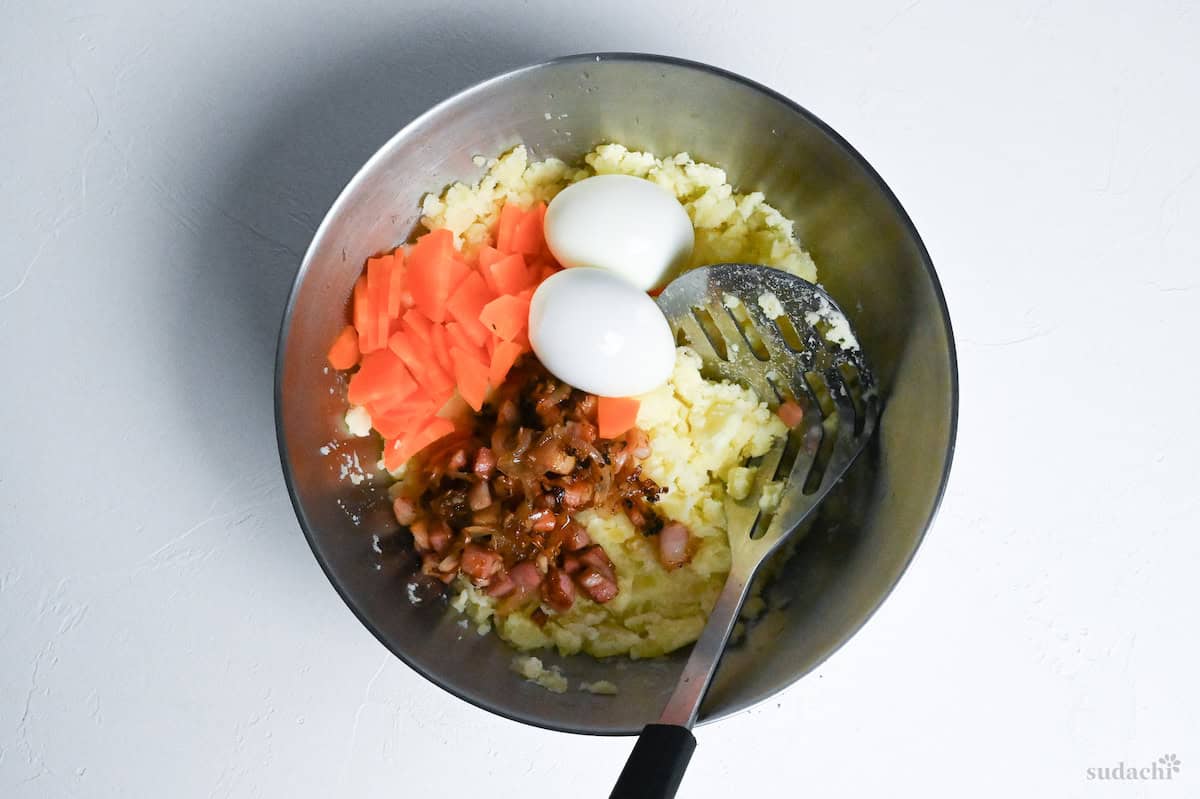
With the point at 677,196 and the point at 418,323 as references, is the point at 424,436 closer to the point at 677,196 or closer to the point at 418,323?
the point at 418,323

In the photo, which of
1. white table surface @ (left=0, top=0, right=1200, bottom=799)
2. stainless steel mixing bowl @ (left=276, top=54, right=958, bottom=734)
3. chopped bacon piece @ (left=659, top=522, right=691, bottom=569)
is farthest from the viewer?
white table surface @ (left=0, top=0, right=1200, bottom=799)

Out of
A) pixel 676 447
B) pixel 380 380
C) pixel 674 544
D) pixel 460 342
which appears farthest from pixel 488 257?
pixel 674 544

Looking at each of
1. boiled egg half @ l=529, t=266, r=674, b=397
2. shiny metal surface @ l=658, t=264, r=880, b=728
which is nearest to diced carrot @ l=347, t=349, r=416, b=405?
boiled egg half @ l=529, t=266, r=674, b=397

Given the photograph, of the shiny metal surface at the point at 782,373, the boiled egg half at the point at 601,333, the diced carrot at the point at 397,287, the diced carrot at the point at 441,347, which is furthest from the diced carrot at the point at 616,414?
the diced carrot at the point at 397,287

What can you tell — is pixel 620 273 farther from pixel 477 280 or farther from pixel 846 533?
pixel 846 533

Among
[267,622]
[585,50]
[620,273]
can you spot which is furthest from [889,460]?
[267,622]

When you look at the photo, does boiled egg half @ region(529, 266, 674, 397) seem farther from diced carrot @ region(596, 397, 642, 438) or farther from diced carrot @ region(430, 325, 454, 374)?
diced carrot @ region(430, 325, 454, 374)
